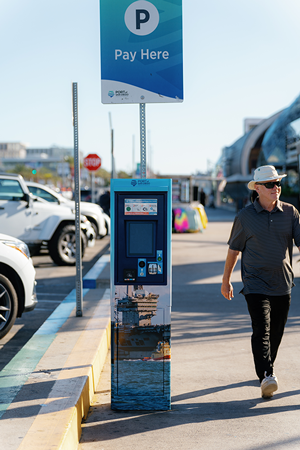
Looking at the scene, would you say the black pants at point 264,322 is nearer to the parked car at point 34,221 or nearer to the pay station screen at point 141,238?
the pay station screen at point 141,238

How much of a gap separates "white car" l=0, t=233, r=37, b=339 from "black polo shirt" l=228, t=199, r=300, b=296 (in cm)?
285

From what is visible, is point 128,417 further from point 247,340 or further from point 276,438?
point 247,340

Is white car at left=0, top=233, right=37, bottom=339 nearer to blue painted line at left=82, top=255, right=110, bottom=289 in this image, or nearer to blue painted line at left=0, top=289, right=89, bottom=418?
blue painted line at left=0, top=289, right=89, bottom=418

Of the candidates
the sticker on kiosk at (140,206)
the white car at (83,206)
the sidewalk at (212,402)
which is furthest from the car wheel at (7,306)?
the white car at (83,206)

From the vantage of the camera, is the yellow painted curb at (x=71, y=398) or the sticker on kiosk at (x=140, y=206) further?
the sticker on kiosk at (x=140, y=206)

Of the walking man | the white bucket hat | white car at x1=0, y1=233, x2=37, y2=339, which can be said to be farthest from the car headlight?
the white bucket hat

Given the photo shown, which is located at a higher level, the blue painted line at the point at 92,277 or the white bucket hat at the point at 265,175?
the white bucket hat at the point at 265,175

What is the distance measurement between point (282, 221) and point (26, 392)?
2463 millimetres

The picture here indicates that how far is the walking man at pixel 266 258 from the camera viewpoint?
4598 mm

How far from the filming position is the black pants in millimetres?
4598

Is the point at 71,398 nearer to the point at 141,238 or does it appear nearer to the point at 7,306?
the point at 141,238

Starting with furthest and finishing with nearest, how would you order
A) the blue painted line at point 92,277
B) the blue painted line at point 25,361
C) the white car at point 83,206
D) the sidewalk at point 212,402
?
the white car at point 83,206 < the blue painted line at point 92,277 < the blue painted line at point 25,361 < the sidewalk at point 212,402

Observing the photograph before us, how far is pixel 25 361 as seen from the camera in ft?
17.0

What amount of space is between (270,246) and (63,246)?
29.6ft
